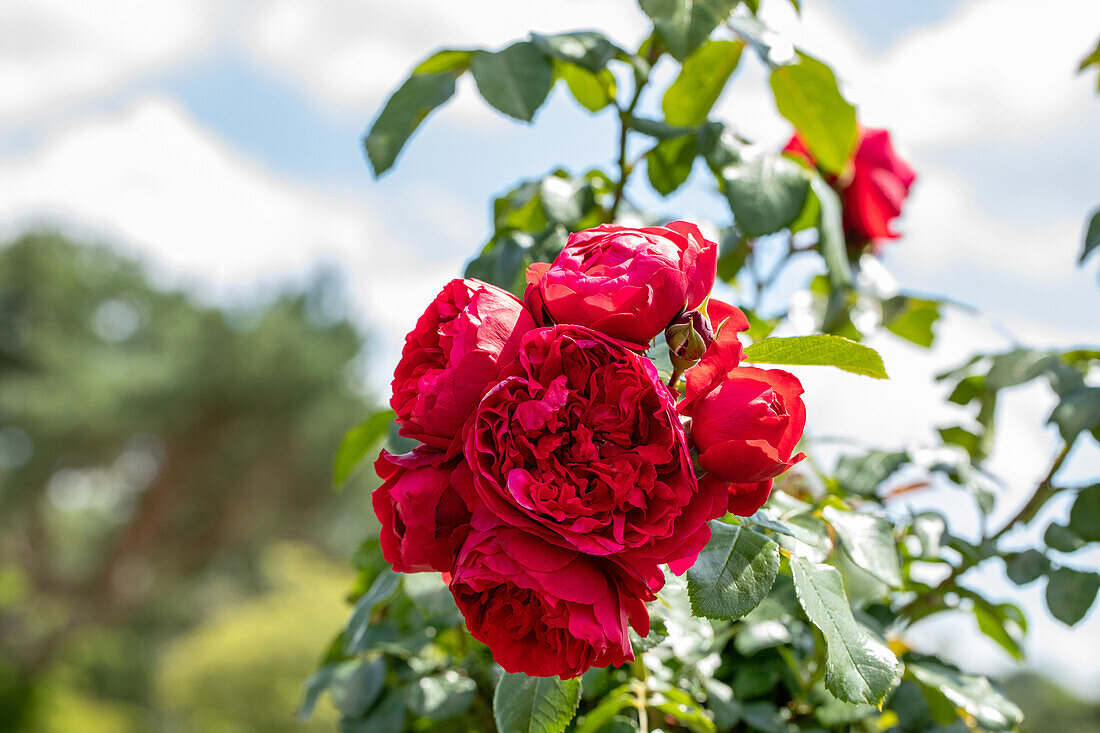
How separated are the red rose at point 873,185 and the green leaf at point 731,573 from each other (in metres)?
0.33

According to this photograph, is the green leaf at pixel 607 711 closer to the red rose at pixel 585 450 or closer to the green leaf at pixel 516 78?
the red rose at pixel 585 450

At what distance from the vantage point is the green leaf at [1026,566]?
45 cm

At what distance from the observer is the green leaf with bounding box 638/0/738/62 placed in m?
0.39

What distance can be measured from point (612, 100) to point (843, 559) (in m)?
0.27

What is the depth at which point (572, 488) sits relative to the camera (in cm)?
23

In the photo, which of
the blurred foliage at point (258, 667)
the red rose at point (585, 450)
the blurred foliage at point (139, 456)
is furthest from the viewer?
the blurred foliage at point (139, 456)

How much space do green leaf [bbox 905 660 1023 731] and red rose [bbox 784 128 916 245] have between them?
275 mm

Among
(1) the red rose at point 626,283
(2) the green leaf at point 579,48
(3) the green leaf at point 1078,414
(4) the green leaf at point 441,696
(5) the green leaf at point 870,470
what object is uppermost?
(2) the green leaf at point 579,48

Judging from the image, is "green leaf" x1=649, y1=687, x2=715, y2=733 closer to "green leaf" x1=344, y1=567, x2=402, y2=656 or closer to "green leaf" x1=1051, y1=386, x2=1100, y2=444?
"green leaf" x1=344, y1=567, x2=402, y2=656

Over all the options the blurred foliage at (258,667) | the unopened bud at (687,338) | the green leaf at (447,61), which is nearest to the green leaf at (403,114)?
the green leaf at (447,61)

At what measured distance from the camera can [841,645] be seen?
28 centimetres

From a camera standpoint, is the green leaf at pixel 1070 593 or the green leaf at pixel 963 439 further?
the green leaf at pixel 963 439

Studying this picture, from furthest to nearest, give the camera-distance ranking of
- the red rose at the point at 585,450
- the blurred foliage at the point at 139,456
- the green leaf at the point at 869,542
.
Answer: the blurred foliage at the point at 139,456 < the green leaf at the point at 869,542 < the red rose at the point at 585,450

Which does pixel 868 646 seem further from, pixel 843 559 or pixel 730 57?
pixel 730 57
